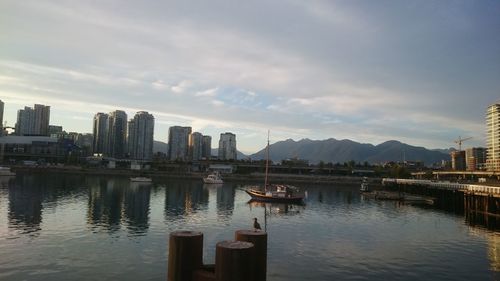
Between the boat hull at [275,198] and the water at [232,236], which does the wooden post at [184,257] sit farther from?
the boat hull at [275,198]

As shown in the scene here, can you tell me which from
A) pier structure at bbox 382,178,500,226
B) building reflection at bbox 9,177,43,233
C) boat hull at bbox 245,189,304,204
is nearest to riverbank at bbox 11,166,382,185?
pier structure at bbox 382,178,500,226

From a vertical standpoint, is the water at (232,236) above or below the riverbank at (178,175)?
below

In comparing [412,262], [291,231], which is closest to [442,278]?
[412,262]

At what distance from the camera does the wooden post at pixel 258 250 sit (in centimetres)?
1172

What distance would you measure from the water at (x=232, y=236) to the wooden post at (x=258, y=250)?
13357mm

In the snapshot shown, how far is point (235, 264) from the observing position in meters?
11.2

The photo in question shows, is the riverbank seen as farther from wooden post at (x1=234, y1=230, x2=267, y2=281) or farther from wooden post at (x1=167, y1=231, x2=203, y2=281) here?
wooden post at (x1=234, y1=230, x2=267, y2=281)

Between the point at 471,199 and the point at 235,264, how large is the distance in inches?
2758

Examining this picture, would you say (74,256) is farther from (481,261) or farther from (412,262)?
(481,261)

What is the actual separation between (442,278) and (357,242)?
12.2 meters

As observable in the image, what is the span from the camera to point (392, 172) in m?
198

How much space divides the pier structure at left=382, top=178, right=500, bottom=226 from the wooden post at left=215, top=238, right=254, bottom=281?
173ft

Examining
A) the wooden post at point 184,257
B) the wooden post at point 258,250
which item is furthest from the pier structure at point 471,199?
the wooden post at point 184,257

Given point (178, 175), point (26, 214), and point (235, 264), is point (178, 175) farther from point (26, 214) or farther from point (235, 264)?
point (235, 264)
